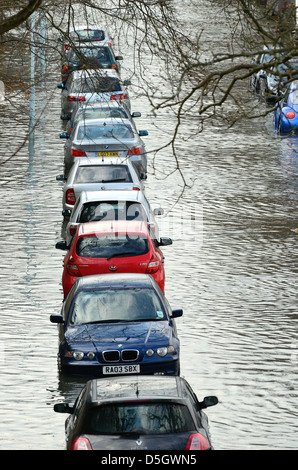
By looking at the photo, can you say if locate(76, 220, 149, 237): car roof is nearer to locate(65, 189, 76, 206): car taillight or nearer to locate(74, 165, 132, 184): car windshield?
locate(65, 189, 76, 206): car taillight

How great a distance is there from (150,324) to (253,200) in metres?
10.5

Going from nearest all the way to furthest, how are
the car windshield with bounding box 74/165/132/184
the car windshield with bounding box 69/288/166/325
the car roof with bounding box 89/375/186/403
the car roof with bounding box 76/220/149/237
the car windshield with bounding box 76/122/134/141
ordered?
the car roof with bounding box 89/375/186/403
the car windshield with bounding box 69/288/166/325
the car roof with bounding box 76/220/149/237
the car windshield with bounding box 74/165/132/184
the car windshield with bounding box 76/122/134/141

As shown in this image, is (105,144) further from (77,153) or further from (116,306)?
(116,306)

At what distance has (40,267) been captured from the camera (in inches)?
759

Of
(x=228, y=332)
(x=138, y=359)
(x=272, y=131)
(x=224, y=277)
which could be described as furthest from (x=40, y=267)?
(x=272, y=131)

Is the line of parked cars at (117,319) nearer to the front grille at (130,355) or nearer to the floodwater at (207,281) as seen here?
the front grille at (130,355)

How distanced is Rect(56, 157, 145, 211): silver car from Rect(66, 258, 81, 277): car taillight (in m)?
4.37

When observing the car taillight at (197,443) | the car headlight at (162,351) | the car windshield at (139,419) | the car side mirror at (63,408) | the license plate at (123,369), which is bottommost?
the license plate at (123,369)

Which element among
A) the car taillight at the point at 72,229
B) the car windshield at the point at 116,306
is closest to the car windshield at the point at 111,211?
the car taillight at the point at 72,229

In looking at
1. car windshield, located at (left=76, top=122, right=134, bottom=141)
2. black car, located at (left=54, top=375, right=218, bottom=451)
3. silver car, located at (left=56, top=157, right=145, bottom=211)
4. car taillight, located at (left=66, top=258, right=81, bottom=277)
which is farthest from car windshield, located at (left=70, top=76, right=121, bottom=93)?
black car, located at (left=54, top=375, right=218, bottom=451)

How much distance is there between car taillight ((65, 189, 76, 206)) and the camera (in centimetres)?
2127

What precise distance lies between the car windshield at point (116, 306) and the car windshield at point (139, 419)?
407 cm

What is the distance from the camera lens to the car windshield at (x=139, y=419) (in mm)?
9703

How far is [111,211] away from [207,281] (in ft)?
6.25
